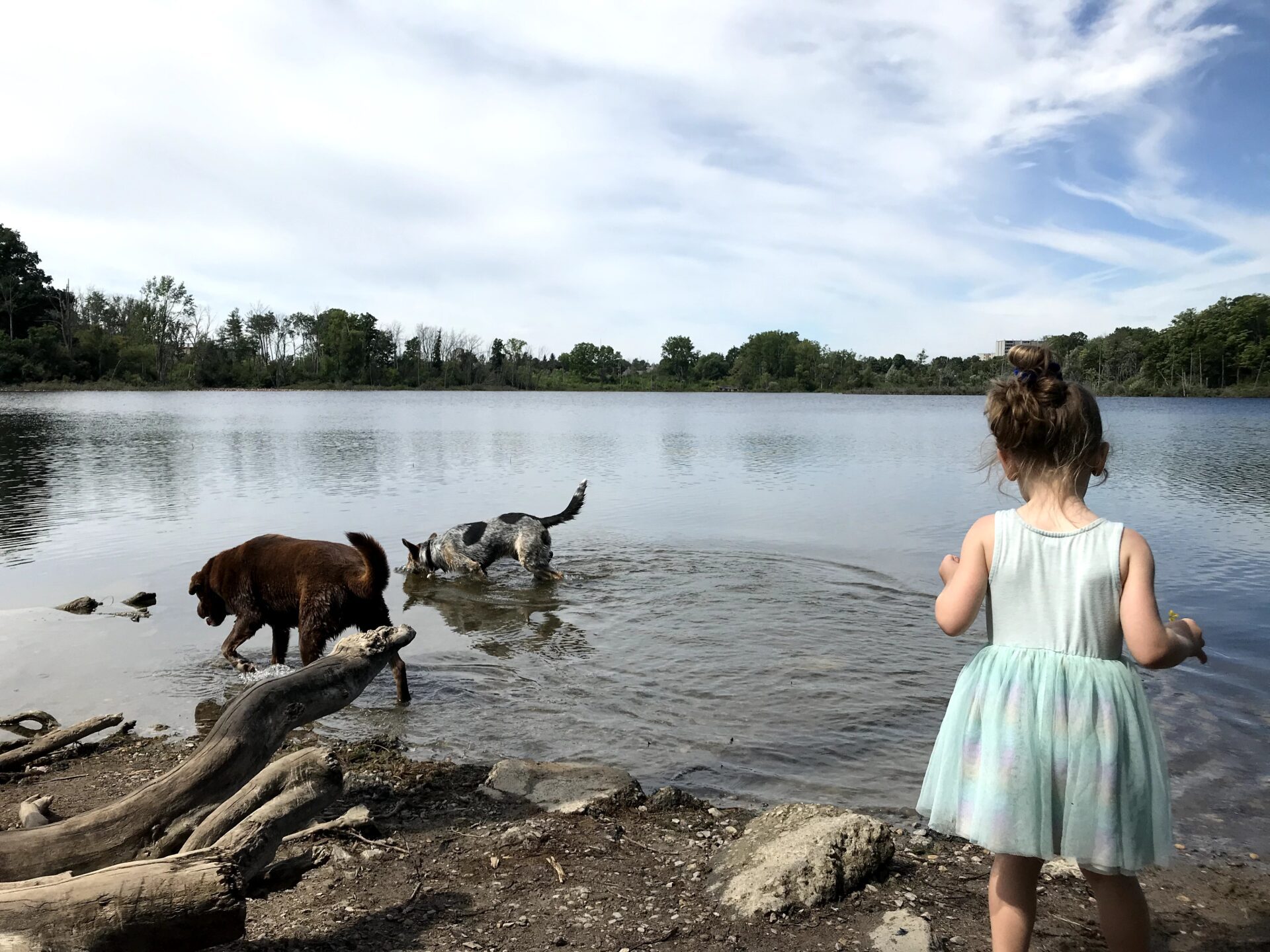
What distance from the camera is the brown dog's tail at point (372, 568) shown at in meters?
7.16

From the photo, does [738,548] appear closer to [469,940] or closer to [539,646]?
[539,646]

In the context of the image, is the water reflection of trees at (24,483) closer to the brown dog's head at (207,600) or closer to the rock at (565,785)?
the brown dog's head at (207,600)

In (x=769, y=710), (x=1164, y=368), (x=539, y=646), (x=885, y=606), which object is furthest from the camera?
(x=1164, y=368)

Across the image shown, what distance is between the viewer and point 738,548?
14883mm

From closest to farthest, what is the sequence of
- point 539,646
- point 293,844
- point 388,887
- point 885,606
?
point 388,887 → point 293,844 → point 539,646 → point 885,606

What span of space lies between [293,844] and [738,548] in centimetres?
1107

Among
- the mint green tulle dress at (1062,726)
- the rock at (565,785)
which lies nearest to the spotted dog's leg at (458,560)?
the rock at (565,785)

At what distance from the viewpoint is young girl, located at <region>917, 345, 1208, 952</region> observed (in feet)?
8.98

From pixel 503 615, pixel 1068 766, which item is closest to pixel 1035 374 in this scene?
pixel 1068 766

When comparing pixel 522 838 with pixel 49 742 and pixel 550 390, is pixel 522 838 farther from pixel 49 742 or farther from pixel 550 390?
pixel 550 390

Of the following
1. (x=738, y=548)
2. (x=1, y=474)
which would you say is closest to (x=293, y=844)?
(x=738, y=548)

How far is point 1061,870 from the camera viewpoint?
4.21 m

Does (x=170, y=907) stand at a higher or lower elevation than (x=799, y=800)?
higher

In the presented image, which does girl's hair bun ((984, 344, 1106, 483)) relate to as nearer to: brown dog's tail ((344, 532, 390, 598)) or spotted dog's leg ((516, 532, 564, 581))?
brown dog's tail ((344, 532, 390, 598))
